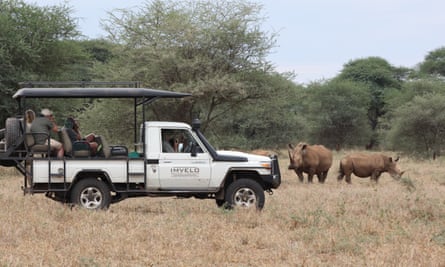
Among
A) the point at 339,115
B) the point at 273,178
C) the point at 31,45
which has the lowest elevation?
the point at 273,178

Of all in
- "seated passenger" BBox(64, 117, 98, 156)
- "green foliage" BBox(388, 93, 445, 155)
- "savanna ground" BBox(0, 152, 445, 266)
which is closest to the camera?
"savanna ground" BBox(0, 152, 445, 266)

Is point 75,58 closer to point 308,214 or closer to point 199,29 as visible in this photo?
point 199,29

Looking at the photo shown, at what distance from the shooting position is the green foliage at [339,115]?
54219 mm

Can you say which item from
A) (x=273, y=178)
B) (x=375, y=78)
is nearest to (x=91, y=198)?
(x=273, y=178)

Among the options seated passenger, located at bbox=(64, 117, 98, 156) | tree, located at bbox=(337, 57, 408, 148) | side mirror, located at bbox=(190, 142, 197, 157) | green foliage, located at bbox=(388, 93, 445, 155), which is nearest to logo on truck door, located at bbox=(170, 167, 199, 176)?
side mirror, located at bbox=(190, 142, 197, 157)

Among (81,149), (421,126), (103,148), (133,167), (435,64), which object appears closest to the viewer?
(133,167)

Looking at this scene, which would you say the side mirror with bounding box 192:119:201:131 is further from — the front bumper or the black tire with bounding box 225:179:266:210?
the front bumper

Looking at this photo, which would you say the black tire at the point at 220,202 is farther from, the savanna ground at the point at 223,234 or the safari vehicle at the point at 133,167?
the safari vehicle at the point at 133,167

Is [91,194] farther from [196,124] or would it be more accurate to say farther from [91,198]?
[196,124]

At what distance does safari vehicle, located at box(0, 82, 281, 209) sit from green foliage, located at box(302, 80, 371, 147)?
134 feet

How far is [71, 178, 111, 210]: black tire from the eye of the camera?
500 inches

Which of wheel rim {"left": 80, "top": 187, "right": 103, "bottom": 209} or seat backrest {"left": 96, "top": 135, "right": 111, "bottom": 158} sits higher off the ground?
seat backrest {"left": 96, "top": 135, "right": 111, "bottom": 158}

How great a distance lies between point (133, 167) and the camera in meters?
12.7

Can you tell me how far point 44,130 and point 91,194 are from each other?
148cm
